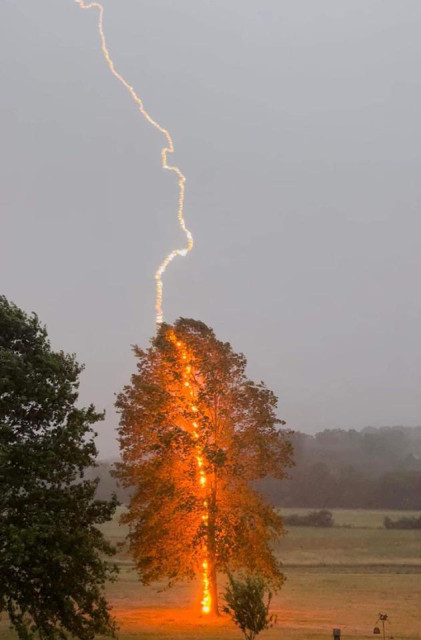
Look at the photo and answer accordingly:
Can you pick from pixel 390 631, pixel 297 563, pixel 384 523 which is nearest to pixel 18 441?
pixel 390 631

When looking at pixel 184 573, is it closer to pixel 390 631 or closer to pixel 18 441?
pixel 390 631

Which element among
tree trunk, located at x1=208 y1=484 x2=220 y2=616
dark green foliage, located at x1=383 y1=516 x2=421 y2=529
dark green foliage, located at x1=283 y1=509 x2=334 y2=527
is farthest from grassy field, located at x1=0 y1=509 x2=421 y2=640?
dark green foliage, located at x1=283 y1=509 x2=334 y2=527

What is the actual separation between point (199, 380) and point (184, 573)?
27.7ft

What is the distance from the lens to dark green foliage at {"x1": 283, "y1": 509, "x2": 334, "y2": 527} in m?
79.8

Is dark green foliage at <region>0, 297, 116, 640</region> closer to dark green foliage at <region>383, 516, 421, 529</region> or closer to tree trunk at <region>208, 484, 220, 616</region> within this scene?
tree trunk at <region>208, 484, 220, 616</region>

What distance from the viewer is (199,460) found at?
98.8 feet

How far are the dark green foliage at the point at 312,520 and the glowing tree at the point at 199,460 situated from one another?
51.4 m

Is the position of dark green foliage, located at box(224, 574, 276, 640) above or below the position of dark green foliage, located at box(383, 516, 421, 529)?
below

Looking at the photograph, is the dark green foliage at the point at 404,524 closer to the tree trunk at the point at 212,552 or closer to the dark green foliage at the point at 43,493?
the tree trunk at the point at 212,552

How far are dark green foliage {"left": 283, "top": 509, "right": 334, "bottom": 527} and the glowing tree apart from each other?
51435 millimetres

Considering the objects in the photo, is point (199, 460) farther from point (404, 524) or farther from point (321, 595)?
point (404, 524)

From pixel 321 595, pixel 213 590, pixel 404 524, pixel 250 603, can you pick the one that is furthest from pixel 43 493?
pixel 404 524

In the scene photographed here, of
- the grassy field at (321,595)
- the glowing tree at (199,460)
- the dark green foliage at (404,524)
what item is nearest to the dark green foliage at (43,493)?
the grassy field at (321,595)

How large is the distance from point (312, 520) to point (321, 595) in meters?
43.4
